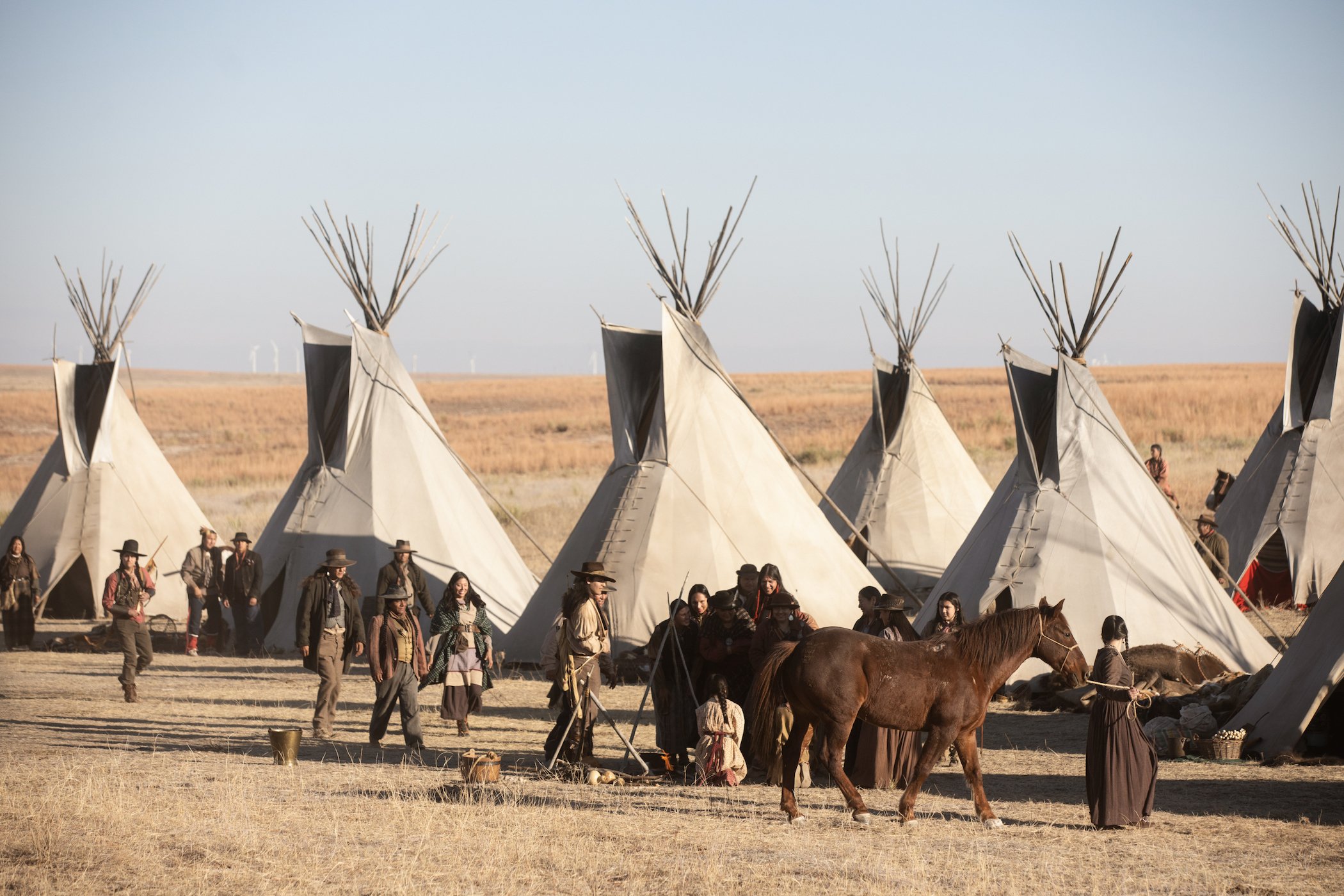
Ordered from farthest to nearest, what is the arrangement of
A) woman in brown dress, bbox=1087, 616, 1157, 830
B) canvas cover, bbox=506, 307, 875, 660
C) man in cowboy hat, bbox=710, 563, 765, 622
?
canvas cover, bbox=506, 307, 875, 660
man in cowboy hat, bbox=710, 563, 765, 622
woman in brown dress, bbox=1087, 616, 1157, 830

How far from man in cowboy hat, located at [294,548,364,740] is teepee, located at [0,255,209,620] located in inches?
287

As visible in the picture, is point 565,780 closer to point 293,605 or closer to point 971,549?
point 971,549

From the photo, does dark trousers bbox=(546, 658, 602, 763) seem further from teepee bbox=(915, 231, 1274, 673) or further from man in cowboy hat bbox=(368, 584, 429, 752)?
teepee bbox=(915, 231, 1274, 673)

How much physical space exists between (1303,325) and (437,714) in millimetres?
11118

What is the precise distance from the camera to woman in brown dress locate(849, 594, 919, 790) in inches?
312

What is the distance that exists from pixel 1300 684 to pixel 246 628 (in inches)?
392

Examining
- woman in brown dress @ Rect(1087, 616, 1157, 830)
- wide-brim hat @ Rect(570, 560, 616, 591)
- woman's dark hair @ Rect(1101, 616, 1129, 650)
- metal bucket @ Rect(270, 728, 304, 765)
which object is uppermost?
wide-brim hat @ Rect(570, 560, 616, 591)

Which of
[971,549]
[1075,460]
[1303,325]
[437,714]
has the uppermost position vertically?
[1303,325]

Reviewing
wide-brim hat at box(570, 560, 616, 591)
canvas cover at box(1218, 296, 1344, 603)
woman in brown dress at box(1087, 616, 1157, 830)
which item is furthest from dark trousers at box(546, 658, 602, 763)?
canvas cover at box(1218, 296, 1344, 603)

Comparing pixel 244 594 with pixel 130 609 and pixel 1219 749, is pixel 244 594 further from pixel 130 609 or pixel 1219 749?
pixel 1219 749

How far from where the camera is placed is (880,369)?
765 inches

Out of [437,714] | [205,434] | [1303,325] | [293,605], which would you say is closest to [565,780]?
[437,714]

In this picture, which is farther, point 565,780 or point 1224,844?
point 565,780

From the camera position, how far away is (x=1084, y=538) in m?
11.9
